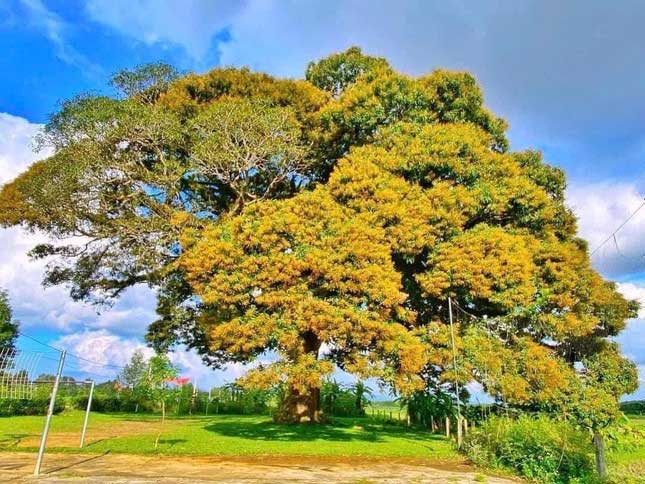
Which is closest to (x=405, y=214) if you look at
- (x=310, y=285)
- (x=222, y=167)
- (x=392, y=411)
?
(x=310, y=285)

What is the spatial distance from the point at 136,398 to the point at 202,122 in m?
17.5

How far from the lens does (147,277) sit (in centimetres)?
2028

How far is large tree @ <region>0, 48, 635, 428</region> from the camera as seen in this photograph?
13.4m

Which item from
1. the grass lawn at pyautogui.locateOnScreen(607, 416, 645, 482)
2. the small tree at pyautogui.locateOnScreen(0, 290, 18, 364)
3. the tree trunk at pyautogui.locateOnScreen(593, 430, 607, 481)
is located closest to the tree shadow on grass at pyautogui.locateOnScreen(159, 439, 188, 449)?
the tree trunk at pyautogui.locateOnScreen(593, 430, 607, 481)

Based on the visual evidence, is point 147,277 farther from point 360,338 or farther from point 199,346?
point 360,338

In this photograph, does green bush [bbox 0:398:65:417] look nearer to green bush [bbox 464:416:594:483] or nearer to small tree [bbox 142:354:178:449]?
small tree [bbox 142:354:178:449]

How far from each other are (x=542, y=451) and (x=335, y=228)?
7040 millimetres

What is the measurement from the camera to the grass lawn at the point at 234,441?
484 inches

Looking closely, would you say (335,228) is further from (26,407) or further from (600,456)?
(26,407)

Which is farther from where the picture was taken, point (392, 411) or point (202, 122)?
point (392, 411)

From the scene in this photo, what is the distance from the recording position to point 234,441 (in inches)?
Answer: 541

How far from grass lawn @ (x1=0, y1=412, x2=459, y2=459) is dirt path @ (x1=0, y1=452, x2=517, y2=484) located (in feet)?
2.83

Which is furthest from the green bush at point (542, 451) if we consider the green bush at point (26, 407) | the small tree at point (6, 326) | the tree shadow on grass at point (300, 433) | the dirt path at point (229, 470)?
the small tree at point (6, 326)

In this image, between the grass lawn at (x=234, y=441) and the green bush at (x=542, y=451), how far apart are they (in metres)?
1.79
